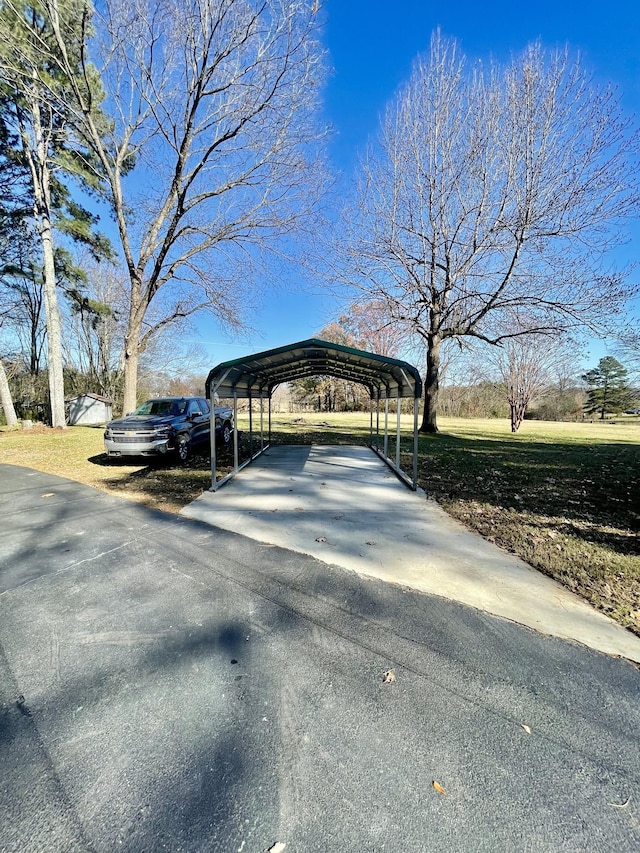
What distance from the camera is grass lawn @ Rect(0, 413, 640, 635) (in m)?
3.54

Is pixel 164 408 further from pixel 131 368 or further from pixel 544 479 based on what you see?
pixel 544 479

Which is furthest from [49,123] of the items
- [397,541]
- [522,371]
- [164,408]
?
[522,371]

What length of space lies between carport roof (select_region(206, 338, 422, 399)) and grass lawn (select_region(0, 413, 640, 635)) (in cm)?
185

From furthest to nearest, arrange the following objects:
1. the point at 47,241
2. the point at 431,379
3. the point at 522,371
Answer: the point at 522,371
the point at 431,379
the point at 47,241

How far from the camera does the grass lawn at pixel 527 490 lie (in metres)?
3.54

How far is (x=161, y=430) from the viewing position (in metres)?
8.27

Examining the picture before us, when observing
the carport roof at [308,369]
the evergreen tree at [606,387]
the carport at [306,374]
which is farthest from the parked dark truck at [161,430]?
the evergreen tree at [606,387]

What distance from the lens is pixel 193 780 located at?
1.49 metres

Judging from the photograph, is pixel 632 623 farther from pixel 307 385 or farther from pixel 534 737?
pixel 307 385

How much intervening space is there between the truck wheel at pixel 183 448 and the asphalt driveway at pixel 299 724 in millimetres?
5788

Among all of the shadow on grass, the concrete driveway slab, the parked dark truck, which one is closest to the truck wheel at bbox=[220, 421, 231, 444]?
the parked dark truck

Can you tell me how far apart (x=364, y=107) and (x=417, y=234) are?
414 centimetres

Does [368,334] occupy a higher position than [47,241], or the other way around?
[47,241]

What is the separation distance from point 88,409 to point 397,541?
90.3 feet
